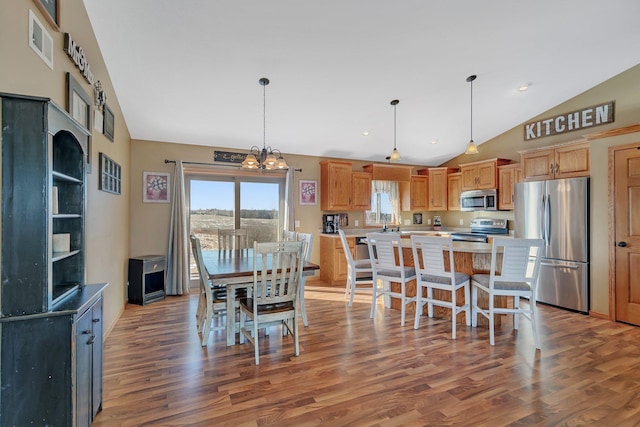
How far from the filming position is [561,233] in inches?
167

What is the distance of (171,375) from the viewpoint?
8.20 feet

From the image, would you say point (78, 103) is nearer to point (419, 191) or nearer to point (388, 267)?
point (388, 267)

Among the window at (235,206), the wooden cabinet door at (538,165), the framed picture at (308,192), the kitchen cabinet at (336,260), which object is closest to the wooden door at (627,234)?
the wooden cabinet door at (538,165)

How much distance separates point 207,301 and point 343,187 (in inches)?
142

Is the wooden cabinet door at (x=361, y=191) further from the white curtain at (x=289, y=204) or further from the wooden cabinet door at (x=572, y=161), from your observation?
the wooden cabinet door at (x=572, y=161)

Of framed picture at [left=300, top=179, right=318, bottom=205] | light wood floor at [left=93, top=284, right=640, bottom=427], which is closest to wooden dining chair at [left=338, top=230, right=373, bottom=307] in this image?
light wood floor at [left=93, top=284, right=640, bottom=427]

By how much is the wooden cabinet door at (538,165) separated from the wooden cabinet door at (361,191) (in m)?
2.65

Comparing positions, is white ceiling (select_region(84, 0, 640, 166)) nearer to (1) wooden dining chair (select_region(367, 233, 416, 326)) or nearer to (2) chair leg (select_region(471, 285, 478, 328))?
(1) wooden dining chair (select_region(367, 233, 416, 326))

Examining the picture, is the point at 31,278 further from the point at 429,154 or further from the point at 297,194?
the point at 429,154

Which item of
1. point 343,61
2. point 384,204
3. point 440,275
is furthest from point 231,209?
point 440,275

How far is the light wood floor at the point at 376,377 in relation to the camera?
2008 millimetres

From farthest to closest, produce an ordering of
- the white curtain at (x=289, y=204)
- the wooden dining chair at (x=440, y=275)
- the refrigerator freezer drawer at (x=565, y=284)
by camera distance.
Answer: the white curtain at (x=289, y=204)
the refrigerator freezer drawer at (x=565, y=284)
the wooden dining chair at (x=440, y=275)

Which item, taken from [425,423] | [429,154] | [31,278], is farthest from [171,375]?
[429,154]

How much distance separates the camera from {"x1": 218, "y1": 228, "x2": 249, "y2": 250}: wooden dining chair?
443cm
